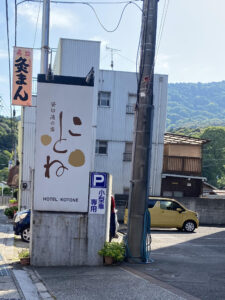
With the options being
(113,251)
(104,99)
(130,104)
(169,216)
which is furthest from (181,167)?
(113,251)

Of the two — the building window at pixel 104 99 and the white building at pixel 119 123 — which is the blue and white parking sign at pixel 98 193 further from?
the building window at pixel 104 99

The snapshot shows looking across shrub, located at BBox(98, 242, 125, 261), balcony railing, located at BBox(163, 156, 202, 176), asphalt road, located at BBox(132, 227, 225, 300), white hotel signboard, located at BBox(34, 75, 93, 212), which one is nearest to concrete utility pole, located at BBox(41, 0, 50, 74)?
white hotel signboard, located at BBox(34, 75, 93, 212)

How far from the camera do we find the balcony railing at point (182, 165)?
25625 mm

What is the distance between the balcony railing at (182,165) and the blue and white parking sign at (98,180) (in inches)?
676

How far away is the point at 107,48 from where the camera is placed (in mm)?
24438

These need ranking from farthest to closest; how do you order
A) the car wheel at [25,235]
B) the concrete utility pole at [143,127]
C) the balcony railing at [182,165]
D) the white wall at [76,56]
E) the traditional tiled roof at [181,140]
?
the traditional tiled roof at [181,140], the balcony railing at [182,165], the white wall at [76,56], the car wheel at [25,235], the concrete utility pole at [143,127]

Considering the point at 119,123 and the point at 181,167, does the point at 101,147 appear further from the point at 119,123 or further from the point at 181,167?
the point at 181,167

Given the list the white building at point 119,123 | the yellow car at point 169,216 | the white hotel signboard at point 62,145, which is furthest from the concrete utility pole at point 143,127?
the white building at point 119,123

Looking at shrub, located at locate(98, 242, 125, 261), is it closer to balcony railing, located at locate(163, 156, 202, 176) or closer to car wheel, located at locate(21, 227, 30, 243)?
car wheel, located at locate(21, 227, 30, 243)

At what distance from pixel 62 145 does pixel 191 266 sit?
4.21 m

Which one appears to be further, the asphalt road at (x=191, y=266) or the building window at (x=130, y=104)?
the building window at (x=130, y=104)

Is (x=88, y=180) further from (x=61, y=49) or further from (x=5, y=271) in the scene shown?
(x=61, y=49)

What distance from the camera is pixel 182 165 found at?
84.7 feet

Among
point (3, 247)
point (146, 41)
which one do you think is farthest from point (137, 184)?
point (3, 247)
